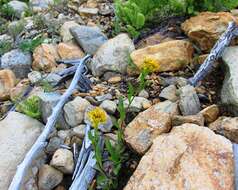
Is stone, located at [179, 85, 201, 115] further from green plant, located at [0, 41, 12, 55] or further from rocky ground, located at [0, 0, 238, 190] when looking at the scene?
green plant, located at [0, 41, 12, 55]

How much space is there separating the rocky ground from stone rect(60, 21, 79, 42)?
0.02 m

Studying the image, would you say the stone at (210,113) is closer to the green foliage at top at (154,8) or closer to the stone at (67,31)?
the green foliage at top at (154,8)

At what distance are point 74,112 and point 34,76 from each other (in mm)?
1082

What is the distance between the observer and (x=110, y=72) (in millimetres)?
4660

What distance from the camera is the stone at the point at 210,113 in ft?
12.3

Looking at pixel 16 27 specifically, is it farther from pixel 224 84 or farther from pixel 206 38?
pixel 224 84

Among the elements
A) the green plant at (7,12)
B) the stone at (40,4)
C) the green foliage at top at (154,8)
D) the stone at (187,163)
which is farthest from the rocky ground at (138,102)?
the green plant at (7,12)

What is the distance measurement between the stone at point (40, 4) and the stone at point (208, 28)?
2.65 metres

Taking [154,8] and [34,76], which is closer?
[34,76]

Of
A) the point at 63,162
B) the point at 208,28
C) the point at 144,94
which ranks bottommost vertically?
the point at 63,162

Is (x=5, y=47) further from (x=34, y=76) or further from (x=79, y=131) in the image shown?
(x=79, y=131)

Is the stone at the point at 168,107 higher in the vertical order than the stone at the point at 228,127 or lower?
lower

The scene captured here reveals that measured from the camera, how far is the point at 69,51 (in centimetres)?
509

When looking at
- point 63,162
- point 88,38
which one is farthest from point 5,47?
point 63,162
